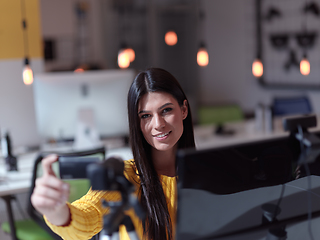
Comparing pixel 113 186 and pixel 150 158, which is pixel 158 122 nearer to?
pixel 150 158

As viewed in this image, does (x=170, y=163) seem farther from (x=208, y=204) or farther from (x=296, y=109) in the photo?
(x=296, y=109)

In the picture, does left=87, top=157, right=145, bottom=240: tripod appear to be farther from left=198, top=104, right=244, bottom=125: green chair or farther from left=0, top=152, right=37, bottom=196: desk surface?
left=198, top=104, right=244, bottom=125: green chair

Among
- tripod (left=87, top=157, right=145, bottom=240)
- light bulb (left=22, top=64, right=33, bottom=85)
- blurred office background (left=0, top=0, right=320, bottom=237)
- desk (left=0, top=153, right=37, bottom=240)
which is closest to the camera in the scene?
tripod (left=87, top=157, right=145, bottom=240)

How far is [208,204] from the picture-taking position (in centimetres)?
82

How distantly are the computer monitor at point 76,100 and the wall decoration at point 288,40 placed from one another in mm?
2739

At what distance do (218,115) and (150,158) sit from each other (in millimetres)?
3273

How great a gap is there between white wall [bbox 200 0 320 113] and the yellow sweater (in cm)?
514

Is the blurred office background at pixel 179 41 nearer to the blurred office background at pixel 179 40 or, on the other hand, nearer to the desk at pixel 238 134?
the blurred office background at pixel 179 40

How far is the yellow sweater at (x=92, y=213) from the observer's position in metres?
0.96

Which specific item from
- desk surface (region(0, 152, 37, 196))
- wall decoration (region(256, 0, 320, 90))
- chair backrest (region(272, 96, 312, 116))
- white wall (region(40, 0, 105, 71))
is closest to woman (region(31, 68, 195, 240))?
desk surface (region(0, 152, 37, 196))

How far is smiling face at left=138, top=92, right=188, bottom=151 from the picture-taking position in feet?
4.04

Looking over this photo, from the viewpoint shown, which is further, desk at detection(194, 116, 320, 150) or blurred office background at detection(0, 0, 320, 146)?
blurred office background at detection(0, 0, 320, 146)

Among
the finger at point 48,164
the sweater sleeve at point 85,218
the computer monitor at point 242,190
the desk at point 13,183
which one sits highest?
the finger at point 48,164

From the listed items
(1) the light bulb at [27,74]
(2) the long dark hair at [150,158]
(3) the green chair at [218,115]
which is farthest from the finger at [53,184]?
(3) the green chair at [218,115]
